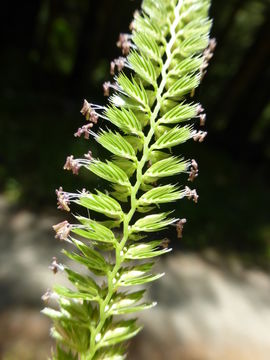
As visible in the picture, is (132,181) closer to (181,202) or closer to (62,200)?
(62,200)

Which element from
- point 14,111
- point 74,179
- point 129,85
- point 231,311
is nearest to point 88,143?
point 74,179

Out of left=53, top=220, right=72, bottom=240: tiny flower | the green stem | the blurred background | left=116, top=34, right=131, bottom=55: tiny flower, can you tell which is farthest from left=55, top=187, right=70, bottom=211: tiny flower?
the blurred background

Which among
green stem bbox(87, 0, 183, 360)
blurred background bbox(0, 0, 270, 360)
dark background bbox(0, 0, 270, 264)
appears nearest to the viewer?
green stem bbox(87, 0, 183, 360)

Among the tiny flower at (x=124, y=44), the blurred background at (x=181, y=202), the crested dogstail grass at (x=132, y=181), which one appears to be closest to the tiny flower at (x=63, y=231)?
the crested dogstail grass at (x=132, y=181)

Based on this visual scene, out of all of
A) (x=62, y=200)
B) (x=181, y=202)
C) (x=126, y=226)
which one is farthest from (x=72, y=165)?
(x=181, y=202)

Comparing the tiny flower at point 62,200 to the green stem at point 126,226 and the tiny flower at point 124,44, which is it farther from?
the tiny flower at point 124,44

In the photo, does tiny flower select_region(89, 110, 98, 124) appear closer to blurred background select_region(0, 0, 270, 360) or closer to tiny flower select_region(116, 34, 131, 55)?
tiny flower select_region(116, 34, 131, 55)
